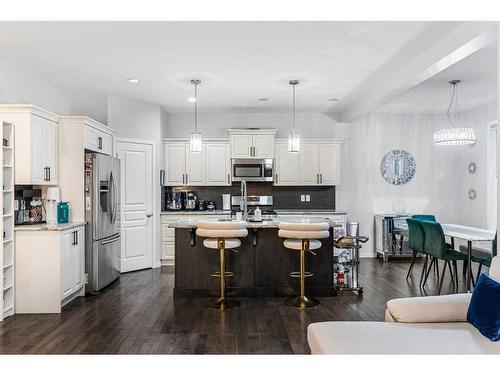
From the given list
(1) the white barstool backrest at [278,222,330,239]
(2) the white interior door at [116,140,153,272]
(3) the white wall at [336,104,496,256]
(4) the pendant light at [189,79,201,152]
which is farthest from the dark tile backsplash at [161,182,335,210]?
(1) the white barstool backrest at [278,222,330,239]

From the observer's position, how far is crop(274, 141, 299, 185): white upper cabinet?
7555 mm

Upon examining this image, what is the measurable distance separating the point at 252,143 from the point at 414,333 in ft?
17.3

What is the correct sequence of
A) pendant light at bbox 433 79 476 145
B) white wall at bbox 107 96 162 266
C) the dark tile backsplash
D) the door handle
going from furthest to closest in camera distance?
the dark tile backsplash
the door handle
white wall at bbox 107 96 162 266
pendant light at bbox 433 79 476 145

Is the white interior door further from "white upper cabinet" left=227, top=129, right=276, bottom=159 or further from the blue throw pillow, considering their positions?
the blue throw pillow

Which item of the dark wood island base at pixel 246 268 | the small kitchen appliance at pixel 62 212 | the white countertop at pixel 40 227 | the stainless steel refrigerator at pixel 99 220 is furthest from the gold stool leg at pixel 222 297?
the small kitchen appliance at pixel 62 212

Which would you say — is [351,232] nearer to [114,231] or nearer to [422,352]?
[114,231]

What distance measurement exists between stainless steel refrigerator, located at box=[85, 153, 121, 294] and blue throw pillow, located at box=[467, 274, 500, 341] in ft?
13.9

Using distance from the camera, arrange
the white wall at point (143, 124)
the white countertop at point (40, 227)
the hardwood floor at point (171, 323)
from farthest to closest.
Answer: the white wall at point (143, 124)
the white countertop at point (40, 227)
the hardwood floor at point (171, 323)

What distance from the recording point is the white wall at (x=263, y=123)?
7.87 meters

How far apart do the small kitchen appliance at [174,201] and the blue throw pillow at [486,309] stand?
5.59 m

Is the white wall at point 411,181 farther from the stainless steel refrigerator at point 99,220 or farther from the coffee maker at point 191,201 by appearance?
the stainless steel refrigerator at point 99,220

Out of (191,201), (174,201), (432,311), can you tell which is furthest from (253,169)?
(432,311)

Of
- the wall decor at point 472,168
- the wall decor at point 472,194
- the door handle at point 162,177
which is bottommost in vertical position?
the wall decor at point 472,194
